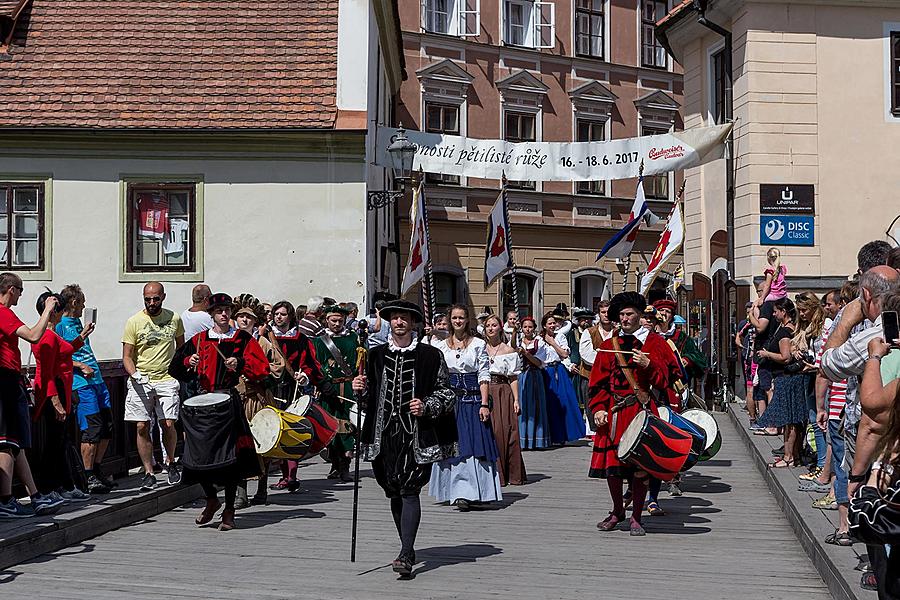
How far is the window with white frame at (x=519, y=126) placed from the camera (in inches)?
1452

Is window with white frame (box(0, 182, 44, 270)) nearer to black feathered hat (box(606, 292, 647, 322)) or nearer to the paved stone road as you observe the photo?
the paved stone road

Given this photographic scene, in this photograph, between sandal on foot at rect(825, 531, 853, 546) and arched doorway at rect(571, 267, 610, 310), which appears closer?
sandal on foot at rect(825, 531, 853, 546)

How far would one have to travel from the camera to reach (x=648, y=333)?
1073 centimetres

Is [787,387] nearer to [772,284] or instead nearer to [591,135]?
[772,284]

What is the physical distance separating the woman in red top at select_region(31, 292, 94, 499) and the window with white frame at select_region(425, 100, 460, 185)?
80.9 feet

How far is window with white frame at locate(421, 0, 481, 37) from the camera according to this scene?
35.6 m

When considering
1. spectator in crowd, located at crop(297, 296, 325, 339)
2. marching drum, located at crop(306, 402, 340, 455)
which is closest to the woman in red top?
marching drum, located at crop(306, 402, 340, 455)

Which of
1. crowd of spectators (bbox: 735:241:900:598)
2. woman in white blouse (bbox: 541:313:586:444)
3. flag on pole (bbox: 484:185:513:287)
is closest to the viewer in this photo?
crowd of spectators (bbox: 735:241:900:598)

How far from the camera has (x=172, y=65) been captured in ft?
72.9

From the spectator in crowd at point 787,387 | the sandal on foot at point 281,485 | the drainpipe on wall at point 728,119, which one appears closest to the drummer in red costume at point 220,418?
the sandal on foot at point 281,485

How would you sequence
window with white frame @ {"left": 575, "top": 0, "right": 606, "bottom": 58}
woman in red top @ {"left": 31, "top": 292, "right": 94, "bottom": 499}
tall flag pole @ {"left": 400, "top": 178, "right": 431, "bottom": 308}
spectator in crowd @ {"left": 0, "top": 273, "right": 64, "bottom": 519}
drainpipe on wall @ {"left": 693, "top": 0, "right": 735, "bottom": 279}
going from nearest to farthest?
1. spectator in crowd @ {"left": 0, "top": 273, "right": 64, "bottom": 519}
2. woman in red top @ {"left": 31, "top": 292, "right": 94, "bottom": 499}
3. tall flag pole @ {"left": 400, "top": 178, "right": 431, "bottom": 308}
4. drainpipe on wall @ {"left": 693, "top": 0, "right": 735, "bottom": 279}
5. window with white frame @ {"left": 575, "top": 0, "right": 606, "bottom": 58}

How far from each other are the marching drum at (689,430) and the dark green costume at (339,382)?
4.21 meters

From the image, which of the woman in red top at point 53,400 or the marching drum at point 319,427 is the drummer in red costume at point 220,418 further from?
the woman in red top at point 53,400

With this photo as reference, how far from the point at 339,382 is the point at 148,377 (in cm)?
274
